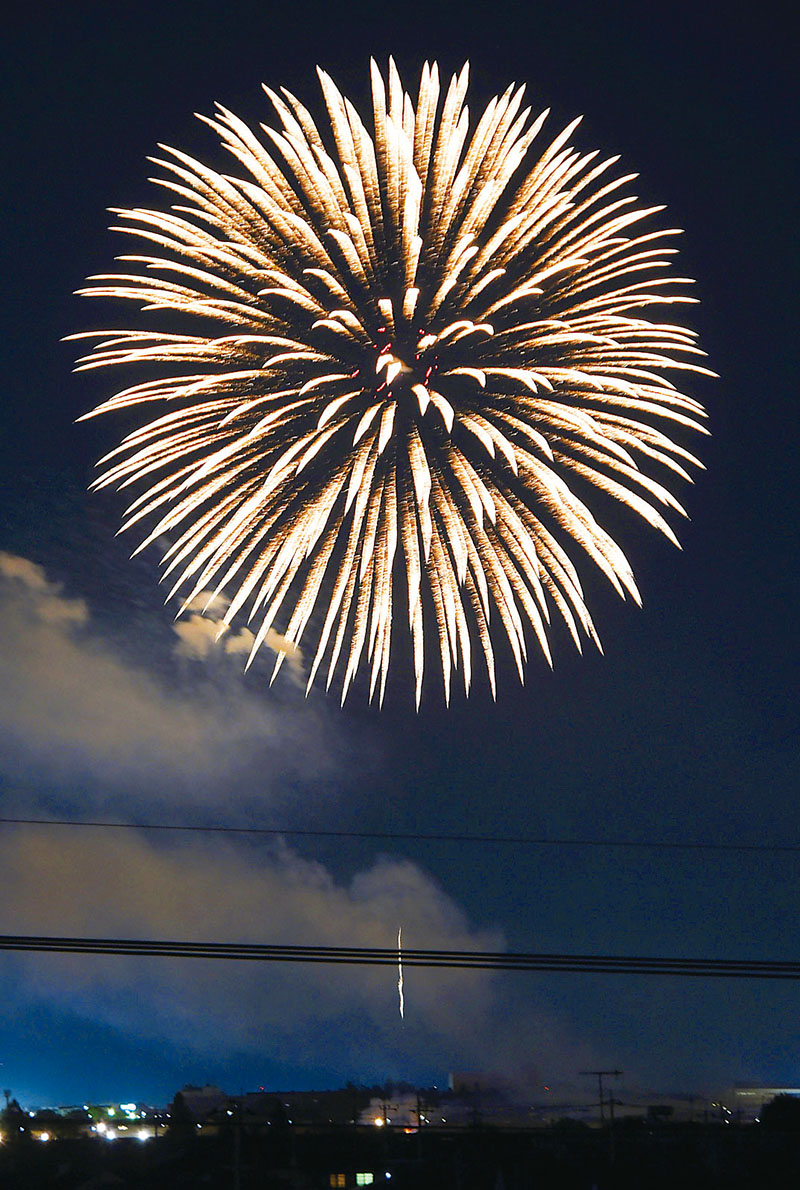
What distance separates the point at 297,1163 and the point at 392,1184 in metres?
4.69

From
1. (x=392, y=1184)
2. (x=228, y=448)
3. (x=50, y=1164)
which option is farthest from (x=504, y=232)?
(x=50, y=1164)

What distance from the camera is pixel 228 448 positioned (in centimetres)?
2784

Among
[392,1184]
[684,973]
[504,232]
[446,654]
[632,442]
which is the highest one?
[504,232]

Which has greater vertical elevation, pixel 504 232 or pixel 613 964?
pixel 504 232

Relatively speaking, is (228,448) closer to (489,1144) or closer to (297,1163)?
(297,1163)

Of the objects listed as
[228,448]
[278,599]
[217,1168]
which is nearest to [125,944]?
[278,599]

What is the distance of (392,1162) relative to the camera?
53281 millimetres

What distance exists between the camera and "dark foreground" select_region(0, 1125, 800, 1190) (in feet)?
162

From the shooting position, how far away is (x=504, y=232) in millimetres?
26859

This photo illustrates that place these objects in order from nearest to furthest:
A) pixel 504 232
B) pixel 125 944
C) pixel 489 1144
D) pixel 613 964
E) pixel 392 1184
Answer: pixel 125 944, pixel 613 964, pixel 504 232, pixel 392 1184, pixel 489 1144

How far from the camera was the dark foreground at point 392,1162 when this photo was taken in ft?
162

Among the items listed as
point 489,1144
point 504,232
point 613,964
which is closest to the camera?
point 613,964

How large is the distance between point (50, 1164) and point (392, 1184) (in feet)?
50.0

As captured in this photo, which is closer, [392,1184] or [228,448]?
[228,448]
